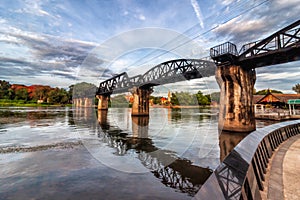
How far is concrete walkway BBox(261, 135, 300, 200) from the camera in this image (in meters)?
3.96

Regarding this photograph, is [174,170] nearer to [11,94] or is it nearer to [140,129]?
[140,129]

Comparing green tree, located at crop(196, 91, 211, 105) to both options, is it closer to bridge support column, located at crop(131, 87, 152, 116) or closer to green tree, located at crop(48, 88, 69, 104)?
bridge support column, located at crop(131, 87, 152, 116)

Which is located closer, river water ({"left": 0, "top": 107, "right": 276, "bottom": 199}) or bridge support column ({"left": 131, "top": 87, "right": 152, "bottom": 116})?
river water ({"left": 0, "top": 107, "right": 276, "bottom": 199})

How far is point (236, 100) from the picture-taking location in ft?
79.5

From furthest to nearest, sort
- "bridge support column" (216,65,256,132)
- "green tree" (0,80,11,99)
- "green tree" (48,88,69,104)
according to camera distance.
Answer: "green tree" (48,88,69,104) → "green tree" (0,80,11,99) → "bridge support column" (216,65,256,132)

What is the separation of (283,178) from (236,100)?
21.3 meters

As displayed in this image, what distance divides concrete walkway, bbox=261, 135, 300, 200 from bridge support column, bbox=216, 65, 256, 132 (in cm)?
1740

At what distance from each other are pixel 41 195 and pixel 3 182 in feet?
8.41

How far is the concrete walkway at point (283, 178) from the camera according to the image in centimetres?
396

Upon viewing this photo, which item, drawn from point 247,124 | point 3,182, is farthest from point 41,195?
point 247,124

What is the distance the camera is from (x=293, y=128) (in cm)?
1323

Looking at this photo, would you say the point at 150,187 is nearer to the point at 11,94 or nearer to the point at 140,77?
the point at 140,77

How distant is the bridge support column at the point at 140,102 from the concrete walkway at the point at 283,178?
4994 centimetres

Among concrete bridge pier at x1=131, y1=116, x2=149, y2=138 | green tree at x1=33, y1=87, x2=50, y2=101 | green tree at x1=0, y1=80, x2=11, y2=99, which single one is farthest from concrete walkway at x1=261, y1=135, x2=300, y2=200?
green tree at x1=0, y1=80, x2=11, y2=99
